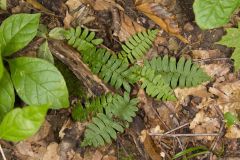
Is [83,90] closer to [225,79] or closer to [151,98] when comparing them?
[151,98]

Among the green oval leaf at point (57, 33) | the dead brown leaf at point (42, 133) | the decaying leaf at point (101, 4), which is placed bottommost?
the dead brown leaf at point (42, 133)

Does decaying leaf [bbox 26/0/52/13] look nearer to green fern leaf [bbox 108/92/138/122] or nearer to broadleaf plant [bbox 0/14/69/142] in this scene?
broadleaf plant [bbox 0/14/69/142]

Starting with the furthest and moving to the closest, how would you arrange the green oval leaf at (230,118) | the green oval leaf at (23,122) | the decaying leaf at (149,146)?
the green oval leaf at (230,118)
the decaying leaf at (149,146)
the green oval leaf at (23,122)

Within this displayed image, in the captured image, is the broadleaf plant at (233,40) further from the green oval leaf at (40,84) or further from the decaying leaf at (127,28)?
the green oval leaf at (40,84)

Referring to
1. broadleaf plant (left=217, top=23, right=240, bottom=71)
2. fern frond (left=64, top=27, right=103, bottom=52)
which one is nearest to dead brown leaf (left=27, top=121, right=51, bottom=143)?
fern frond (left=64, top=27, right=103, bottom=52)

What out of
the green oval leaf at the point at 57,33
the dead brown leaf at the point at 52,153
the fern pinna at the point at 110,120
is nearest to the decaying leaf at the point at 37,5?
the green oval leaf at the point at 57,33

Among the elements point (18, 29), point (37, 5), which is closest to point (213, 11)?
point (18, 29)

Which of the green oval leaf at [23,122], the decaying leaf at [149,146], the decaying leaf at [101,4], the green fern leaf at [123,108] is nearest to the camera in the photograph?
the green oval leaf at [23,122]

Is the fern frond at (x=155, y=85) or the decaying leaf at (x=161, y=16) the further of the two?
the decaying leaf at (x=161, y=16)
